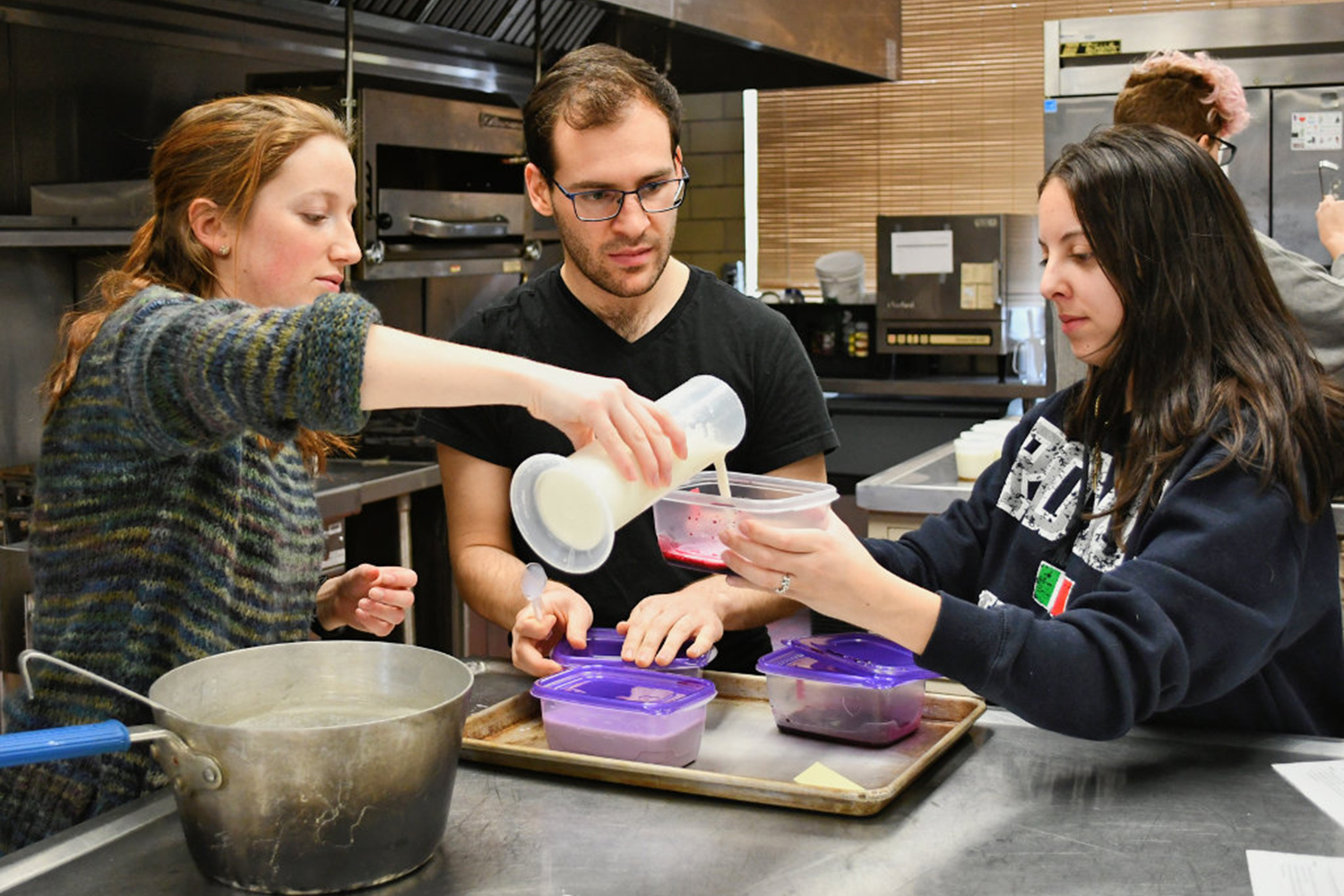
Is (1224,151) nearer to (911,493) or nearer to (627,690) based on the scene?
(911,493)

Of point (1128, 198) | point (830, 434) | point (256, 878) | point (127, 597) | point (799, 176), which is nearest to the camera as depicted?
point (256, 878)

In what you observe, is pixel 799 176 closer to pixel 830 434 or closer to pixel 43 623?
pixel 830 434

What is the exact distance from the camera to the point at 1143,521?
151 cm

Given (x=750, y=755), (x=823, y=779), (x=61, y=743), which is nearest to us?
(x=61, y=743)

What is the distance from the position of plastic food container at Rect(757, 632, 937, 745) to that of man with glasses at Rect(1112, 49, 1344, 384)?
80.6 inches

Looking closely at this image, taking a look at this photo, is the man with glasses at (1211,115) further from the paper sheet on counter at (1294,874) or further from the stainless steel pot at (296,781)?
the stainless steel pot at (296,781)

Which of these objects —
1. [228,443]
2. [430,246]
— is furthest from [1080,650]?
[430,246]

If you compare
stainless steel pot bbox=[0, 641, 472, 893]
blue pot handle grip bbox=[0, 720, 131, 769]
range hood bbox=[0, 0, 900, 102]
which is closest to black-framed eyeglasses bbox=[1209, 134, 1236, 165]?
range hood bbox=[0, 0, 900, 102]

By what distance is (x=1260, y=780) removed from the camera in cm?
136

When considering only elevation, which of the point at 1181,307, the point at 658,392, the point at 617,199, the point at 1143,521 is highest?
the point at 617,199

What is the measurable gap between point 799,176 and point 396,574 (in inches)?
201

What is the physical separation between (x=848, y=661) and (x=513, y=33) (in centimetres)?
340

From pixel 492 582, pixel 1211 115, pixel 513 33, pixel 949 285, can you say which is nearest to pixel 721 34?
pixel 513 33

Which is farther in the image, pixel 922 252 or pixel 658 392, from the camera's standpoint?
pixel 922 252
